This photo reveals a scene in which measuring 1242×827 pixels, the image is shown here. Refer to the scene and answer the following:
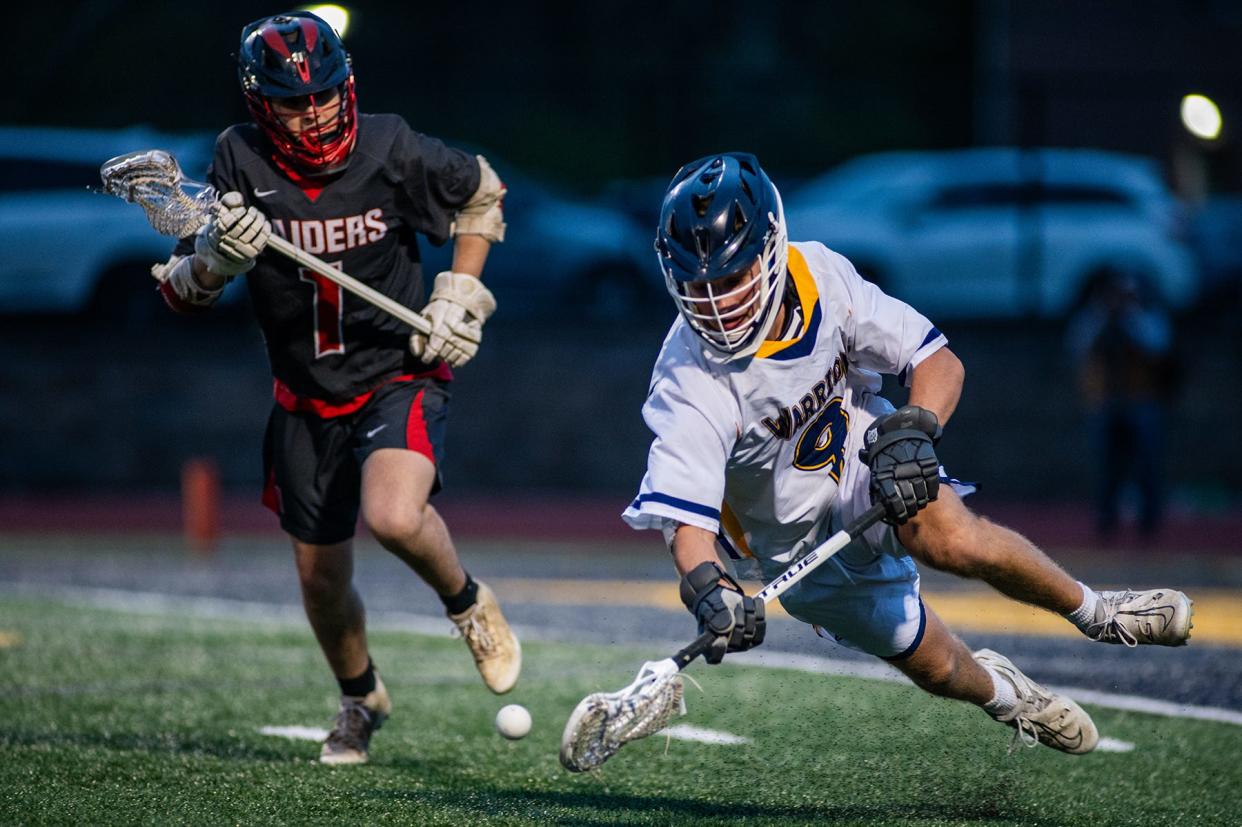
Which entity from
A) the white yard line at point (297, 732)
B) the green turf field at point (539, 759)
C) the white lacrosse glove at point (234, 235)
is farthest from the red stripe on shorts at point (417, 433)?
the white yard line at point (297, 732)

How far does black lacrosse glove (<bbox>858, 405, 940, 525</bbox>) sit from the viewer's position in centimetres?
387

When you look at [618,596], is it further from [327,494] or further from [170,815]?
[170,815]

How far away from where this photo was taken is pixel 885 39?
54.2 ft

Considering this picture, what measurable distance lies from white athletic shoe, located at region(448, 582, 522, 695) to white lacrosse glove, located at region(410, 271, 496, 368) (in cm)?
71

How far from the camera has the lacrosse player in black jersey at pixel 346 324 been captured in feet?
15.9

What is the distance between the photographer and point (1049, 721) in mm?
4449

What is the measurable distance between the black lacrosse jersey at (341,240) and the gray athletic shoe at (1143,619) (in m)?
2.08

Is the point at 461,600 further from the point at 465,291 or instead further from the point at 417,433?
the point at 465,291

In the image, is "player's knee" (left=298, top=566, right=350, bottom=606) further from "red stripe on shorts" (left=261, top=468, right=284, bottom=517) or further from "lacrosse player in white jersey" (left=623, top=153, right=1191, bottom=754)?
"lacrosse player in white jersey" (left=623, top=153, right=1191, bottom=754)

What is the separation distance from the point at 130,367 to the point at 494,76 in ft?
13.8

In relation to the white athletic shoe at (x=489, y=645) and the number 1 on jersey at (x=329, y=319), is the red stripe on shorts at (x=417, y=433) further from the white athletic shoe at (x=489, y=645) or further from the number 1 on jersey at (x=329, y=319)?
the white athletic shoe at (x=489, y=645)

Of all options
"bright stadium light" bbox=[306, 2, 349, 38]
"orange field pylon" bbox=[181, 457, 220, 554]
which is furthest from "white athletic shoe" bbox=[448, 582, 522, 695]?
"orange field pylon" bbox=[181, 457, 220, 554]

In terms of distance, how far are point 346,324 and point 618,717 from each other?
180cm

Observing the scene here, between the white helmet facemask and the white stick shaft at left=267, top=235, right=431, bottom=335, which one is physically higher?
the white stick shaft at left=267, top=235, right=431, bottom=335
